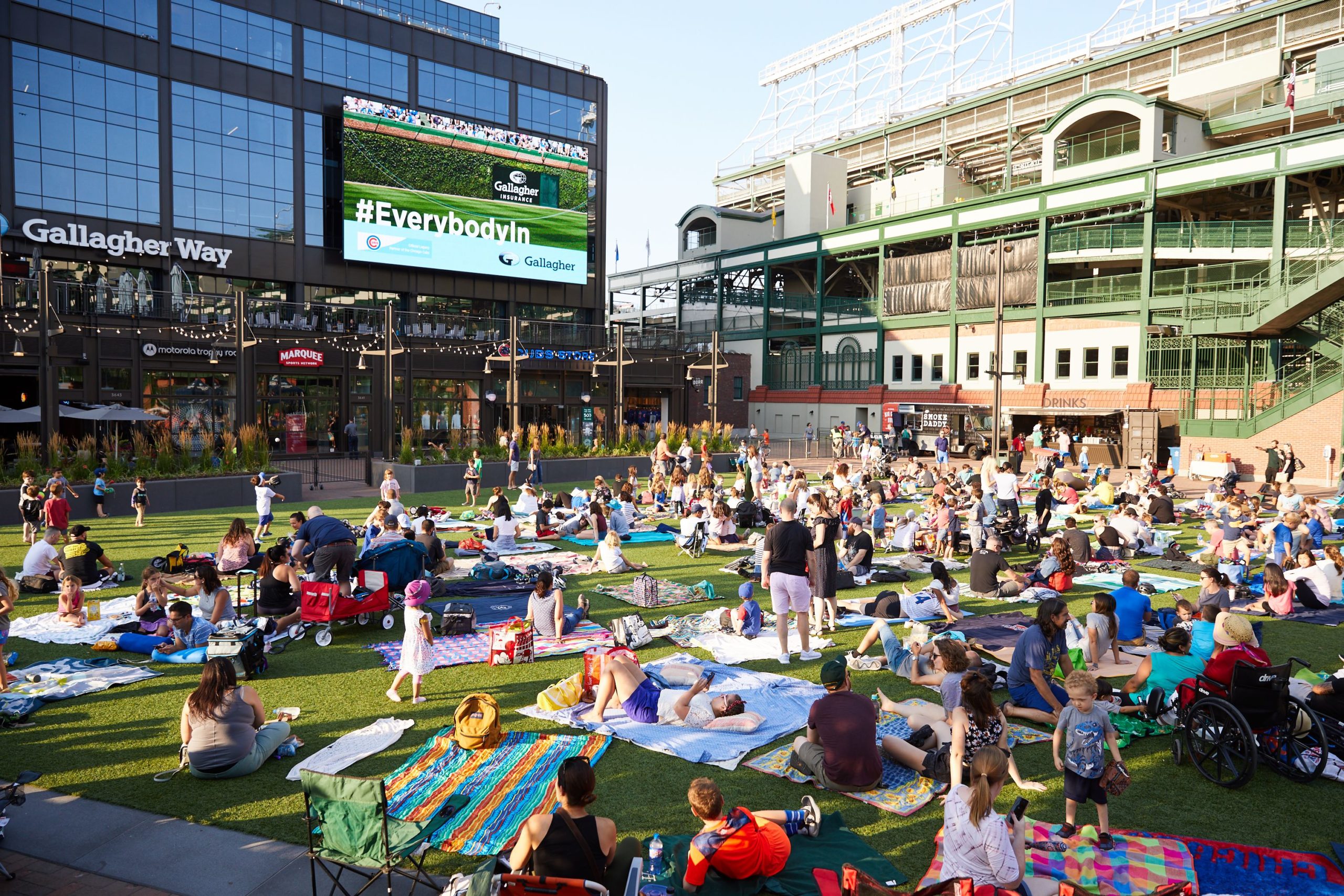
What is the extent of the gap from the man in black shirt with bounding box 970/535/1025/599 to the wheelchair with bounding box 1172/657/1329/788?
6205mm

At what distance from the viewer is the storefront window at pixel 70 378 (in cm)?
3184

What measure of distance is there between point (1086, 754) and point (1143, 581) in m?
10.0

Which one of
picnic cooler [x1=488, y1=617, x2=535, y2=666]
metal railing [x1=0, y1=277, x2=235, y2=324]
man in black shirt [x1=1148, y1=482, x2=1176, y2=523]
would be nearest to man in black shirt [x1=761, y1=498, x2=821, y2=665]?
picnic cooler [x1=488, y1=617, x2=535, y2=666]

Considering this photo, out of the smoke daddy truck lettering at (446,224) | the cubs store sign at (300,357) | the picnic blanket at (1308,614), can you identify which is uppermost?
the smoke daddy truck lettering at (446,224)

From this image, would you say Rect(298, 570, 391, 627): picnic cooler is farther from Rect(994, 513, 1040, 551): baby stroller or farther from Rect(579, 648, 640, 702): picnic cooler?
Rect(994, 513, 1040, 551): baby stroller

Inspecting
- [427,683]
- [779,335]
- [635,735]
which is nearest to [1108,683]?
[635,735]

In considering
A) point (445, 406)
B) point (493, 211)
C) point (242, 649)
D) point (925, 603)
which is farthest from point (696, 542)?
point (493, 211)

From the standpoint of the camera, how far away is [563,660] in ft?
34.4

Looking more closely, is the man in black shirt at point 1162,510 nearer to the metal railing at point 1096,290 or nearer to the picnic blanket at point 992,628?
the picnic blanket at point 992,628

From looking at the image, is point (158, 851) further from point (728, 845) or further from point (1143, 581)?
point (1143, 581)

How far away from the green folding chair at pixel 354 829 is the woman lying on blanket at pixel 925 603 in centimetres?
806

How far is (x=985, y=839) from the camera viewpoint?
5.13 metres

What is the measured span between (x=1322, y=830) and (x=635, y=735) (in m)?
5.44


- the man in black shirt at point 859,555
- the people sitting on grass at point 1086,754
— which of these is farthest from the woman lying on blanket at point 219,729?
the man in black shirt at point 859,555
